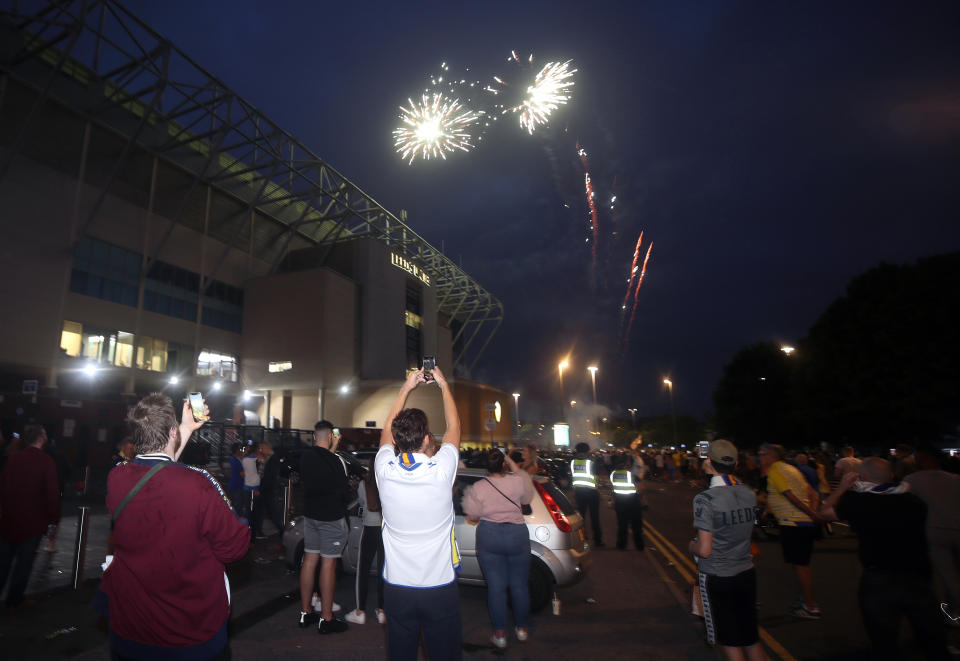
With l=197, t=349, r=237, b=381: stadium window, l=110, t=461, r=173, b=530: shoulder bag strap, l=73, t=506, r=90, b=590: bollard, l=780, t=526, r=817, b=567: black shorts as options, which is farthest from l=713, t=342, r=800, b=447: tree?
l=110, t=461, r=173, b=530: shoulder bag strap

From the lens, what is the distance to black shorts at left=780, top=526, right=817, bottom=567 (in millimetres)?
5973

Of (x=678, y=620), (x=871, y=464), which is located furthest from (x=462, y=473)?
(x=871, y=464)

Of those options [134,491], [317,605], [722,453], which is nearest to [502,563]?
[722,453]

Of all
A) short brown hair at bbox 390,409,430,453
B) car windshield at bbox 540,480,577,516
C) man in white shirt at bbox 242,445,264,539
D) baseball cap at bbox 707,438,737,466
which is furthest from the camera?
man in white shirt at bbox 242,445,264,539

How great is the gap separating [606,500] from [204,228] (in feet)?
101

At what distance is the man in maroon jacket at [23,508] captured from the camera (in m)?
5.58

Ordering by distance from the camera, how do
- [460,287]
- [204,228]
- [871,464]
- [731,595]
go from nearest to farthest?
[731,595]
[871,464]
[204,228]
[460,287]

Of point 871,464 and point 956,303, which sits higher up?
point 956,303

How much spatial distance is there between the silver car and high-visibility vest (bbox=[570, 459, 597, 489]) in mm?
3184

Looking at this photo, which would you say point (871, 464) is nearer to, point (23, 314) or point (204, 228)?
point (23, 314)

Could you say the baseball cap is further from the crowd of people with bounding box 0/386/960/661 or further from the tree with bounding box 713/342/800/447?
the tree with bounding box 713/342/800/447

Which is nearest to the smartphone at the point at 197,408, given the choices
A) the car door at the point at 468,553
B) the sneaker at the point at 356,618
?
the sneaker at the point at 356,618

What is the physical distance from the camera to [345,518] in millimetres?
5457

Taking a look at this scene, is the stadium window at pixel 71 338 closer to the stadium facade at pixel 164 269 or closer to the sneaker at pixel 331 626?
the stadium facade at pixel 164 269
